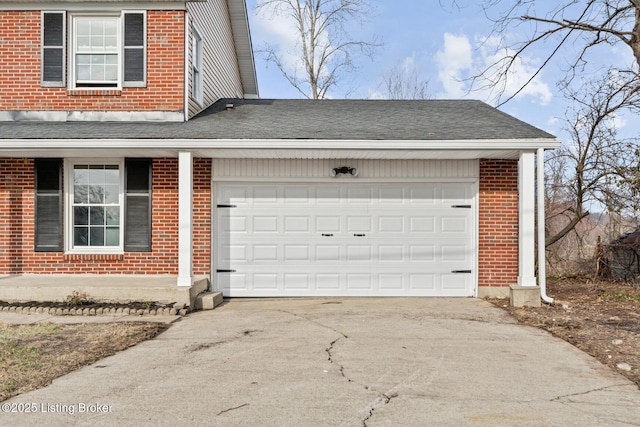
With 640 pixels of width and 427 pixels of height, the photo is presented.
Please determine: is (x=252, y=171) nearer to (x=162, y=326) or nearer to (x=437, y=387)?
(x=162, y=326)

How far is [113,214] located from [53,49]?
137 inches

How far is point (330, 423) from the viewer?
13.0 ft

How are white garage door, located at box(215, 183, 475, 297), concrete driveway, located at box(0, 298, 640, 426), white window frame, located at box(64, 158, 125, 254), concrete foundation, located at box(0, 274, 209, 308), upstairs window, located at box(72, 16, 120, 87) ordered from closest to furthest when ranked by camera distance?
concrete driveway, located at box(0, 298, 640, 426) → concrete foundation, located at box(0, 274, 209, 308) → white window frame, located at box(64, 158, 125, 254) → white garage door, located at box(215, 183, 475, 297) → upstairs window, located at box(72, 16, 120, 87)

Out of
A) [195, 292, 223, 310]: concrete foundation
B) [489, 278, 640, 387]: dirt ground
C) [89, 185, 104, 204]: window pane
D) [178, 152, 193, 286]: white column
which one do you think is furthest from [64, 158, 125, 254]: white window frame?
[489, 278, 640, 387]: dirt ground

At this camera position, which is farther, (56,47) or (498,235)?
(56,47)

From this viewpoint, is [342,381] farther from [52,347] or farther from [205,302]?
[205,302]

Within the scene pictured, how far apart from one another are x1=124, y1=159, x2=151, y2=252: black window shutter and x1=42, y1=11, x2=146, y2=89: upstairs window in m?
1.68

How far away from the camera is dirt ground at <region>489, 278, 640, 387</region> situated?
6000 mm

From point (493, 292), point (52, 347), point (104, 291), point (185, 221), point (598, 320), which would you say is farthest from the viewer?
point (493, 292)

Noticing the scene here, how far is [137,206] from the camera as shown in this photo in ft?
33.0

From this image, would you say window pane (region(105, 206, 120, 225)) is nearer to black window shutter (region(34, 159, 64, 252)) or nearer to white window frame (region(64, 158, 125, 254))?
white window frame (region(64, 158, 125, 254))

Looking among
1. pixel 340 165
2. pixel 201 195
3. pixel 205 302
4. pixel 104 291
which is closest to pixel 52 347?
pixel 104 291

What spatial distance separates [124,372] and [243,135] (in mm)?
4866

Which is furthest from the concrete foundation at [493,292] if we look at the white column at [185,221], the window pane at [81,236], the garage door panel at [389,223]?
the window pane at [81,236]
